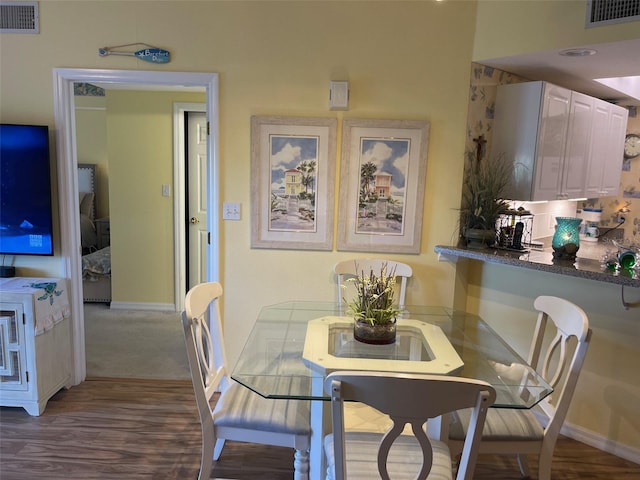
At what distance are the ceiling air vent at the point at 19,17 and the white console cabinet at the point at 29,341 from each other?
156 centimetres

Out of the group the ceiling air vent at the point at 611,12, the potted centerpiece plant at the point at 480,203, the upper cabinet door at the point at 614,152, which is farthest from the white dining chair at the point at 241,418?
the upper cabinet door at the point at 614,152

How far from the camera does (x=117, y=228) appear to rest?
4.61 metres

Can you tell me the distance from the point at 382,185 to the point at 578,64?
1.45 meters

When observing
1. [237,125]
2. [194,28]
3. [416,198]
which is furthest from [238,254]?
[194,28]

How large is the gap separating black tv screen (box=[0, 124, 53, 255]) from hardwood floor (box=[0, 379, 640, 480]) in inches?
40.9

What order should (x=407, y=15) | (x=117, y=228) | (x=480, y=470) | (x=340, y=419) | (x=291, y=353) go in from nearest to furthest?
(x=340, y=419)
(x=291, y=353)
(x=480, y=470)
(x=407, y=15)
(x=117, y=228)

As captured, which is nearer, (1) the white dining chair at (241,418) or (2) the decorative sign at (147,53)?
(1) the white dining chair at (241,418)

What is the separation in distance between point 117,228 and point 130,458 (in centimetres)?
272

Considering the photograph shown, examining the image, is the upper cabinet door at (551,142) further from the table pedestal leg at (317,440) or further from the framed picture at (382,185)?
the table pedestal leg at (317,440)

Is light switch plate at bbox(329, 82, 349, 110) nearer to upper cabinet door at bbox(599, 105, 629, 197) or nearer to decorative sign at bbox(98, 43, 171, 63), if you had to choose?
decorative sign at bbox(98, 43, 171, 63)

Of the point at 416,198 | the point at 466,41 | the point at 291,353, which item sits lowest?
the point at 291,353

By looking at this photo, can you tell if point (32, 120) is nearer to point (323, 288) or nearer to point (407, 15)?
point (323, 288)

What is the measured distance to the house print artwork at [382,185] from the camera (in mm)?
2926

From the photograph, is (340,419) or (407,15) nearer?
(340,419)
